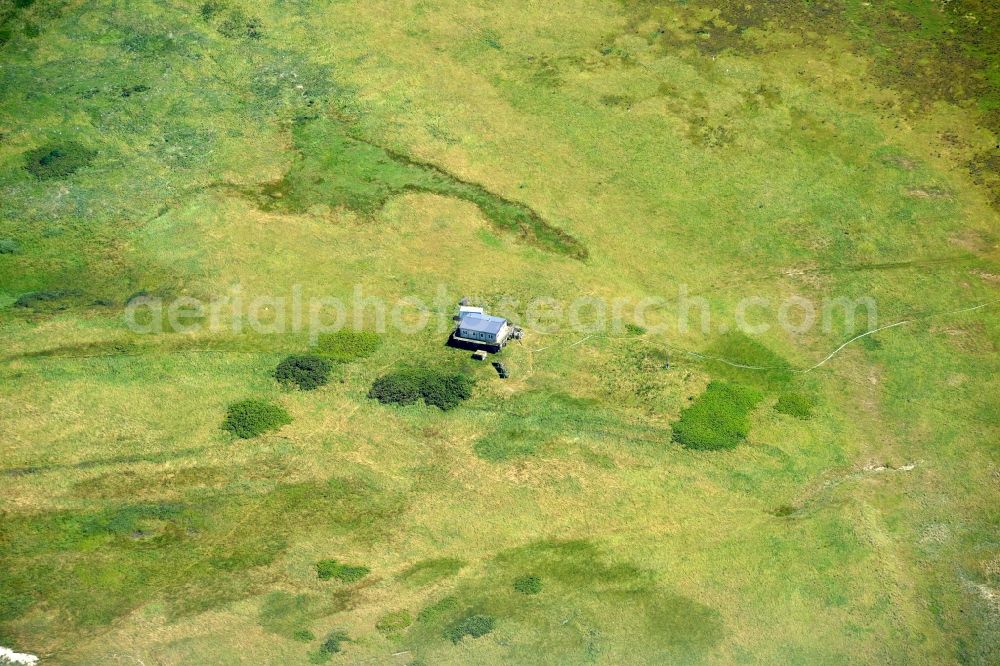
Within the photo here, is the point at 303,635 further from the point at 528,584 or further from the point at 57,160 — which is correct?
the point at 57,160

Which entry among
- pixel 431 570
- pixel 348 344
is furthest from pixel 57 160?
pixel 431 570

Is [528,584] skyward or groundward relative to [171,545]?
skyward

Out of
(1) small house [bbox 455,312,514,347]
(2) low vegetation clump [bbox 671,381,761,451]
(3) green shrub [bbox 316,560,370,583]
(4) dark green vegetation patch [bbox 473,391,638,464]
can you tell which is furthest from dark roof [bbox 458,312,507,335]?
(3) green shrub [bbox 316,560,370,583]

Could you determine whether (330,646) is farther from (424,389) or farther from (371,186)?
(371,186)

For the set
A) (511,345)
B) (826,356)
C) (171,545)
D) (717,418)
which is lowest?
(171,545)

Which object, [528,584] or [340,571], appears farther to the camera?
[340,571]

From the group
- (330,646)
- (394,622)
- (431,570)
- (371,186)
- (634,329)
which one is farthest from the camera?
(371,186)

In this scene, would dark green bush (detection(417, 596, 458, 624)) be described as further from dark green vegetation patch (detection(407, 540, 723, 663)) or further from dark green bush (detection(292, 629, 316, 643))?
dark green bush (detection(292, 629, 316, 643))

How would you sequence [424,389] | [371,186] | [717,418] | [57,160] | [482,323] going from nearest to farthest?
[717,418] < [424,389] < [482,323] < [371,186] < [57,160]
